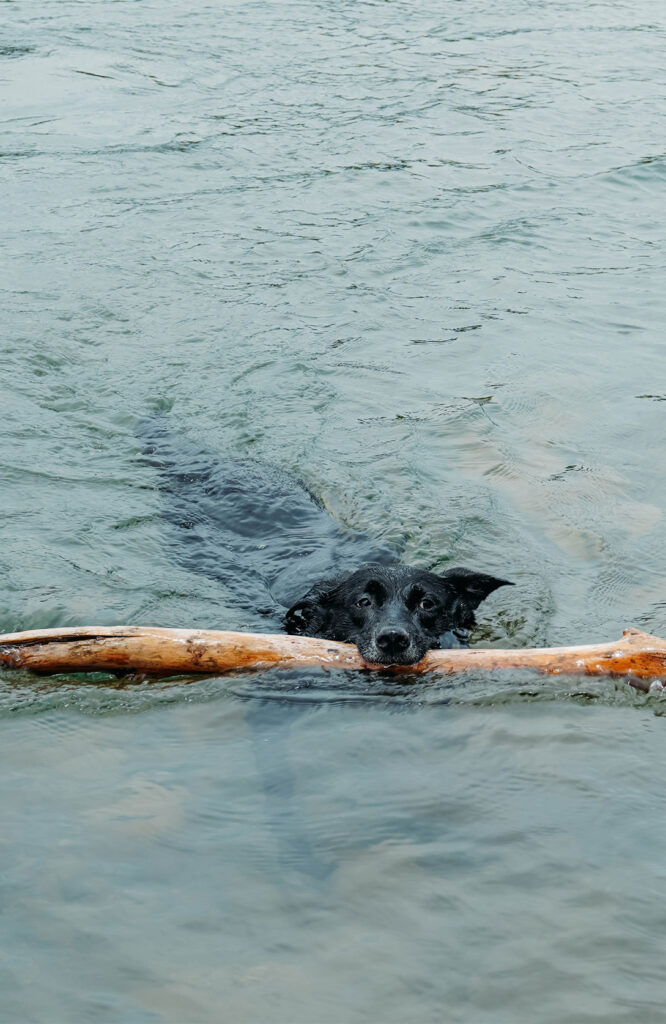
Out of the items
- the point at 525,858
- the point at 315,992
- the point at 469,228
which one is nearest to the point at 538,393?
the point at 469,228

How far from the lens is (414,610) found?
6.30m

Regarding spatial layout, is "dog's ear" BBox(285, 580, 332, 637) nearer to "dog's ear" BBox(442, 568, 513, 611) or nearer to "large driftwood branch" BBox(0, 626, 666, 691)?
"dog's ear" BBox(442, 568, 513, 611)

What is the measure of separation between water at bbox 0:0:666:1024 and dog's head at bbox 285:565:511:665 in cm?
34

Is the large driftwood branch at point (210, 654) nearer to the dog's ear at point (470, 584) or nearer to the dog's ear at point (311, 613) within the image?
the dog's ear at point (470, 584)

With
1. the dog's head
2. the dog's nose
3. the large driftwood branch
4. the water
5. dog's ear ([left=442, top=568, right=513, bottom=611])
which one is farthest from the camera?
dog's ear ([left=442, top=568, right=513, bottom=611])

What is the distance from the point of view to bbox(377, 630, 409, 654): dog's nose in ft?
18.8

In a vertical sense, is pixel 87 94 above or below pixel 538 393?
above

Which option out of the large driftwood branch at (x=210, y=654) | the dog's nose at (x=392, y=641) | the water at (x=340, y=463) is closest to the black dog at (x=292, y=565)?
the dog's nose at (x=392, y=641)

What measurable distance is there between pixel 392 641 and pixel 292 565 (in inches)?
75.2

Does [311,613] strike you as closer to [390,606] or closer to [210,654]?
[390,606]

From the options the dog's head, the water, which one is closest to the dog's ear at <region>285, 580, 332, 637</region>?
the dog's head

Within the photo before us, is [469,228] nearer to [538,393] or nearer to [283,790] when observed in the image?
[538,393]

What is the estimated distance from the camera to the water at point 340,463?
4.25 metres

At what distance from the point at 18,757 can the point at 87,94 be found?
14.4 metres
